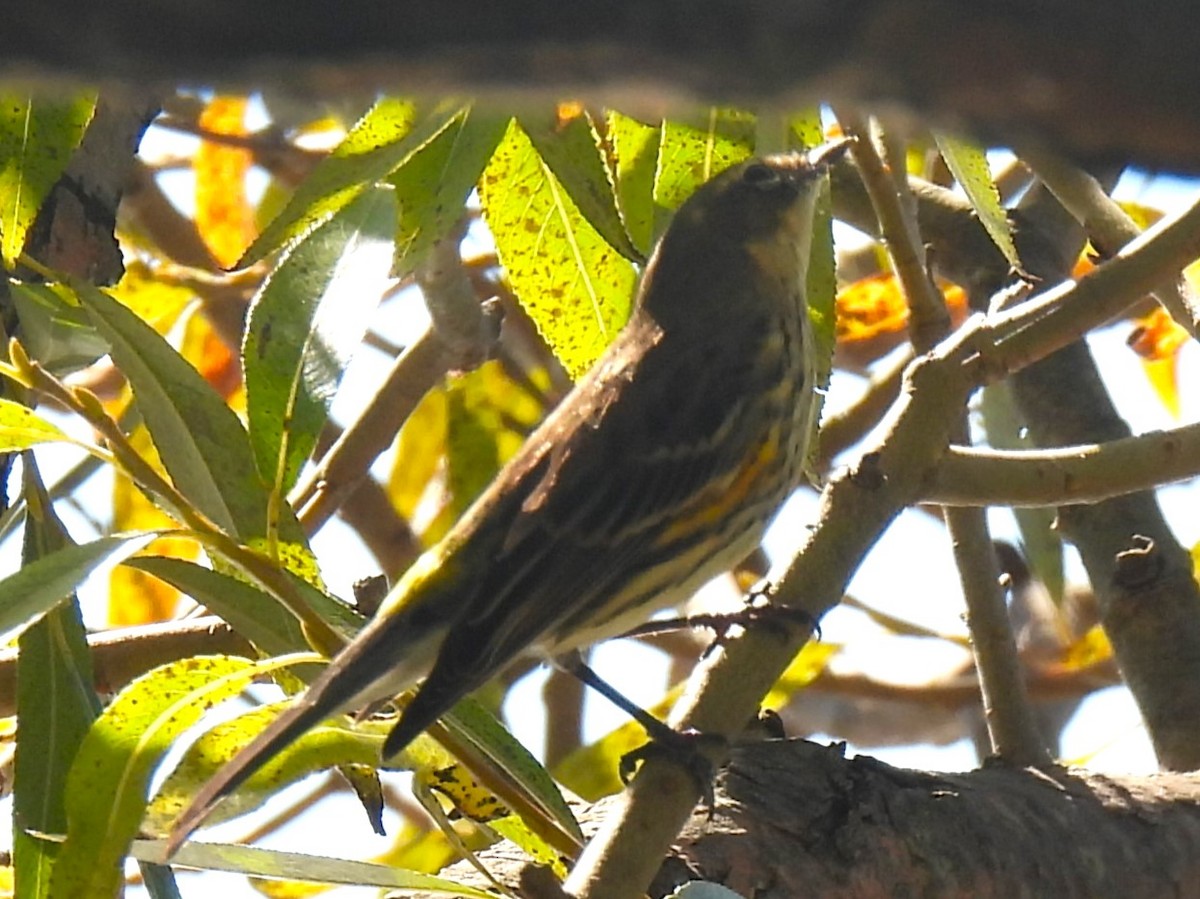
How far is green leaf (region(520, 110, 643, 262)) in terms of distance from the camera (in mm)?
1946

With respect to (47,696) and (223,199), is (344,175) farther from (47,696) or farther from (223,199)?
(223,199)

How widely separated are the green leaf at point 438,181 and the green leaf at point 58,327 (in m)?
0.35

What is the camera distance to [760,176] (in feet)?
Result: 9.99

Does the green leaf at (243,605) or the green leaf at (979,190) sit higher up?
the green leaf at (979,190)

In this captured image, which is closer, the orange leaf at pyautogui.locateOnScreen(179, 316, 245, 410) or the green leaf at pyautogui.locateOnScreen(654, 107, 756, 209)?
the green leaf at pyautogui.locateOnScreen(654, 107, 756, 209)

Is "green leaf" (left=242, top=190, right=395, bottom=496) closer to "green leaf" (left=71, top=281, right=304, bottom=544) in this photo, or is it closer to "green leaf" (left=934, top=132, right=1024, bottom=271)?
"green leaf" (left=71, top=281, right=304, bottom=544)

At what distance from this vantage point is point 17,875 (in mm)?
1667

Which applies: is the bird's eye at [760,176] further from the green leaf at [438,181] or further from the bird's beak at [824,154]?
the green leaf at [438,181]

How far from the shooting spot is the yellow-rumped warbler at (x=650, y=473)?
214cm

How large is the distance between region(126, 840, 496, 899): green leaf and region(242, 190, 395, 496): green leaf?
1.16 ft

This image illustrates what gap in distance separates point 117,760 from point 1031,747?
1252mm

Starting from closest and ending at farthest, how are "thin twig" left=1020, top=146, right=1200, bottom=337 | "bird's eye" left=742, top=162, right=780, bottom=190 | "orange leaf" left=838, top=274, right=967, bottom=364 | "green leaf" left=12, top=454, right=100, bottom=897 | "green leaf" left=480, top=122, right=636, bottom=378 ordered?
1. "green leaf" left=12, top=454, right=100, bottom=897
2. "thin twig" left=1020, top=146, right=1200, bottom=337
3. "green leaf" left=480, top=122, right=636, bottom=378
4. "bird's eye" left=742, top=162, right=780, bottom=190
5. "orange leaf" left=838, top=274, right=967, bottom=364

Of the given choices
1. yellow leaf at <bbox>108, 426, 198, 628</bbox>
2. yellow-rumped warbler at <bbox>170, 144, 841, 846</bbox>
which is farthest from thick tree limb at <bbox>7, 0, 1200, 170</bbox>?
yellow leaf at <bbox>108, 426, 198, 628</bbox>

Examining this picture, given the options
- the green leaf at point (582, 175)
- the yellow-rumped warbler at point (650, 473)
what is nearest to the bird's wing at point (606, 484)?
the yellow-rumped warbler at point (650, 473)
